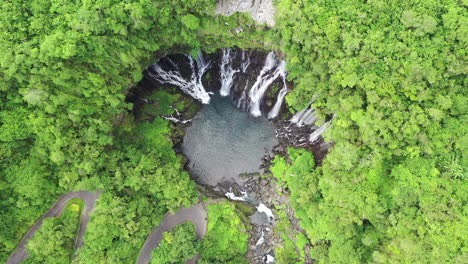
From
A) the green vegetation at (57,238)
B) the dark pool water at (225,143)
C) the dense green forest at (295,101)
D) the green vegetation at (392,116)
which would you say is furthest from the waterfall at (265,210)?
the green vegetation at (57,238)

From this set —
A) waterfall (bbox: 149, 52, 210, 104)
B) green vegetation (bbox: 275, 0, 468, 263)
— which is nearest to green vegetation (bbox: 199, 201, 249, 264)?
green vegetation (bbox: 275, 0, 468, 263)

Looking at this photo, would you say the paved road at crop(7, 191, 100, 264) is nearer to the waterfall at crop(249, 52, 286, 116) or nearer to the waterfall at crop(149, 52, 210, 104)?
the waterfall at crop(149, 52, 210, 104)

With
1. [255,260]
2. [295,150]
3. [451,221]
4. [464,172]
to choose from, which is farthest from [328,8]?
[255,260]

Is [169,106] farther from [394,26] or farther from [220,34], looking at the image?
[394,26]

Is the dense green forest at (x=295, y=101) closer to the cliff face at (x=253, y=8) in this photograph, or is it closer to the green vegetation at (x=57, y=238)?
the green vegetation at (x=57, y=238)

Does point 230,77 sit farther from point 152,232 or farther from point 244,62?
point 152,232

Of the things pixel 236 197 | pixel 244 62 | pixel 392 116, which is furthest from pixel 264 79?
pixel 236 197
